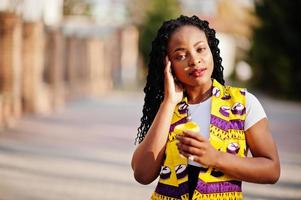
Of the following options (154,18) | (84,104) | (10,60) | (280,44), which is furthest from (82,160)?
(154,18)

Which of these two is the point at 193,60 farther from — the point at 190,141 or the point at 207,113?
the point at 190,141

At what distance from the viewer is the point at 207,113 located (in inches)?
100

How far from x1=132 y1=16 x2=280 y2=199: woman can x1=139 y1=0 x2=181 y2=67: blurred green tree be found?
4695 centimetres

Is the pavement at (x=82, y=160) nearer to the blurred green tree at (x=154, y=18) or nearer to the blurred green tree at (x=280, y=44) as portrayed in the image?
the blurred green tree at (x=280, y=44)

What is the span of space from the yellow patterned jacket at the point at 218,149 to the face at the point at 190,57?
0.31 feet

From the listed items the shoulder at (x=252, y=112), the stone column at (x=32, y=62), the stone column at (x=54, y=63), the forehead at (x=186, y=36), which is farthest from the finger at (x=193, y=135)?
the stone column at (x=54, y=63)

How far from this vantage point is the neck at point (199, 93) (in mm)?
2611

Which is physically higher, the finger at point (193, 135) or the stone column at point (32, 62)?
the finger at point (193, 135)

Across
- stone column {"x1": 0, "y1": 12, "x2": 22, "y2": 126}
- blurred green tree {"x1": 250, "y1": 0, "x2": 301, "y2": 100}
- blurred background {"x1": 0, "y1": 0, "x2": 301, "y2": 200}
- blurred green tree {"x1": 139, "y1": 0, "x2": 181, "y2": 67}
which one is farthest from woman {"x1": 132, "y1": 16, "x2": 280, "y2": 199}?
blurred green tree {"x1": 139, "y1": 0, "x2": 181, "y2": 67}

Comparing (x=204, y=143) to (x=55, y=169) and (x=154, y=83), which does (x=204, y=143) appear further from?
(x=55, y=169)

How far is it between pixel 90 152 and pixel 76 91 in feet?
61.8

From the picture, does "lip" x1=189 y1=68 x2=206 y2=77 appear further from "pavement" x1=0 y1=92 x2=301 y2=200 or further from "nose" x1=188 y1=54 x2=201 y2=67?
"pavement" x1=0 y1=92 x2=301 y2=200

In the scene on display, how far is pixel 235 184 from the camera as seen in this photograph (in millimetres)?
2473

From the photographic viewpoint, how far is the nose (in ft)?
8.35
